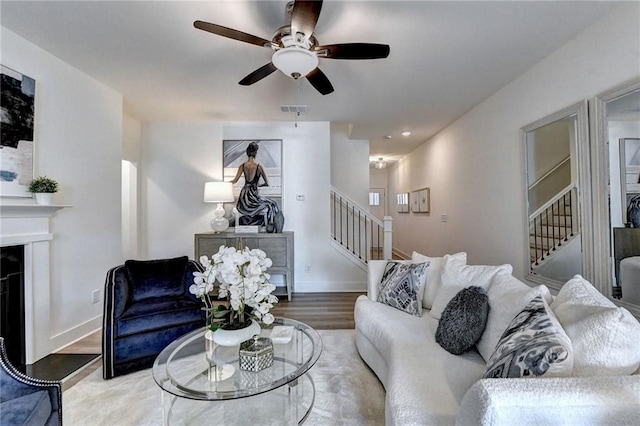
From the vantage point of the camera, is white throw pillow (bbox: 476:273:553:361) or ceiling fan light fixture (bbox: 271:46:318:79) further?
ceiling fan light fixture (bbox: 271:46:318:79)

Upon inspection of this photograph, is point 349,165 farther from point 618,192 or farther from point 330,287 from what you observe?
point 618,192

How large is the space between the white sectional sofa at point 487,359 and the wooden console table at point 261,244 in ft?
6.21

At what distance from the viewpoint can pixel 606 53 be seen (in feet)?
6.75

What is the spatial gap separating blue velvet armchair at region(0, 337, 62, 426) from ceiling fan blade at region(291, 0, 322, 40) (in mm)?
2128

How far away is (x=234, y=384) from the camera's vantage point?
1383 millimetres

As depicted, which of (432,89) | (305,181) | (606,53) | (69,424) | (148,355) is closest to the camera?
(69,424)

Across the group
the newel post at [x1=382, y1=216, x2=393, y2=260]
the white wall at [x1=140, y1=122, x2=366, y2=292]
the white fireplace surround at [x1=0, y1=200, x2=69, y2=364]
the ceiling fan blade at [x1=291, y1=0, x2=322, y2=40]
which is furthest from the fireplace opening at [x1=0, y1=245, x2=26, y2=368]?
the newel post at [x1=382, y1=216, x2=393, y2=260]

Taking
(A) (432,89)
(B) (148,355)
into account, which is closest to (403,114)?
(A) (432,89)

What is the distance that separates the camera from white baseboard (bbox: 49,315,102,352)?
2607 mm

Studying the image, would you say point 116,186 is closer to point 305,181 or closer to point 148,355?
point 148,355

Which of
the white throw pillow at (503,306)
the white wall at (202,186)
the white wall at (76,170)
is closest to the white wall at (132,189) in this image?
the white wall at (202,186)

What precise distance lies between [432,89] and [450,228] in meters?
2.34

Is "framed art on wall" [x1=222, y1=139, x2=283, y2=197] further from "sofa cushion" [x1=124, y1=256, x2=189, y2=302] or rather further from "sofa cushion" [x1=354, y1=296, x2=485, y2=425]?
"sofa cushion" [x1=354, y1=296, x2=485, y2=425]

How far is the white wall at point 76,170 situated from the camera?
8.32 feet
